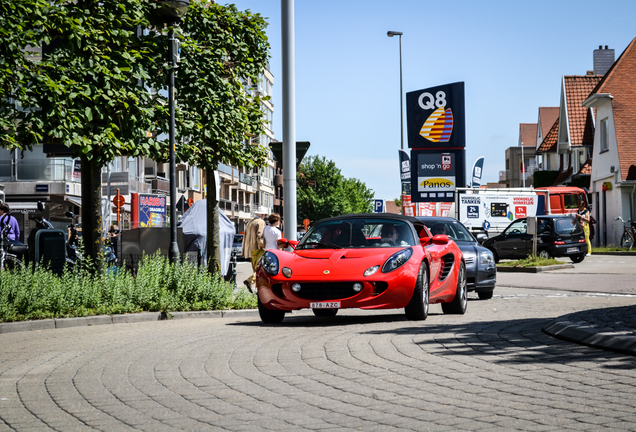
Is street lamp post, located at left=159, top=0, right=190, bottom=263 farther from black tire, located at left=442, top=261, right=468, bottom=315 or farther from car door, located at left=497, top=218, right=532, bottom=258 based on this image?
car door, located at left=497, top=218, right=532, bottom=258

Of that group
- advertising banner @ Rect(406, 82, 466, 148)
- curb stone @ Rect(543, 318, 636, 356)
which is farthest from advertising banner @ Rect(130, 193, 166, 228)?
curb stone @ Rect(543, 318, 636, 356)

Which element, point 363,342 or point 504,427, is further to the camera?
point 363,342

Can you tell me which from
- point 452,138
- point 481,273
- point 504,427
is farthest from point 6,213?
point 452,138

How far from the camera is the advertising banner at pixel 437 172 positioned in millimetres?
32375

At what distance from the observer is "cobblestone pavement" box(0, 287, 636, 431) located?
5.32 meters

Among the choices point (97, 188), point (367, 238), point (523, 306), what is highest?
point (97, 188)

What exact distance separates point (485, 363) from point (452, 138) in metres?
25.4

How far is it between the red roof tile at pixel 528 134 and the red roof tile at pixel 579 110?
185 ft

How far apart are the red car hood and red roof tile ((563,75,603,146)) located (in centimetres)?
4524

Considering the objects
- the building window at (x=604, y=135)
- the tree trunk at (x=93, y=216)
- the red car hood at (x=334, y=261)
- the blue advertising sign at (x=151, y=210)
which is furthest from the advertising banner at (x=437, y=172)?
the red car hood at (x=334, y=261)

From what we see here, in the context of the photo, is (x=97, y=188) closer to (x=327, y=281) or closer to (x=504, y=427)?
(x=327, y=281)

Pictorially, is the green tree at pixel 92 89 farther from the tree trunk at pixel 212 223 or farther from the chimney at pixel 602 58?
the chimney at pixel 602 58

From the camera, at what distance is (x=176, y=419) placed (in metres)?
5.41

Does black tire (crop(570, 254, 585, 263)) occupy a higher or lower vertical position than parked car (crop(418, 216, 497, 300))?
lower
